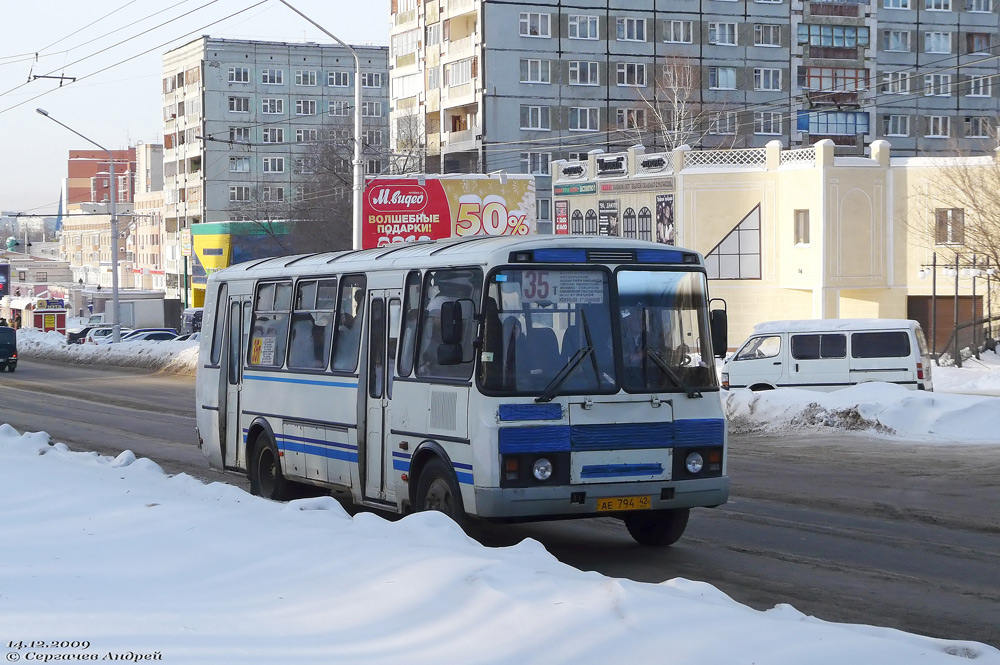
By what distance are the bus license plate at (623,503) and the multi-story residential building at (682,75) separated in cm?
6285

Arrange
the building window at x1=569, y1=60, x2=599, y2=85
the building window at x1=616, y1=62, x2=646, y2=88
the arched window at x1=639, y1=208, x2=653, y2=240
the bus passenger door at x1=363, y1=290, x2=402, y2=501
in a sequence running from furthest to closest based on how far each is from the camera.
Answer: the building window at x1=616, y1=62, x2=646, y2=88 < the building window at x1=569, y1=60, x2=599, y2=85 < the arched window at x1=639, y1=208, x2=653, y2=240 < the bus passenger door at x1=363, y1=290, x2=402, y2=501

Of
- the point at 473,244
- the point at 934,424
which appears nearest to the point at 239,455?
the point at 473,244

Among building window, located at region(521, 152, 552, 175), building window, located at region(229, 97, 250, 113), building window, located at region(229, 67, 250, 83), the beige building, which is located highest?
building window, located at region(229, 67, 250, 83)

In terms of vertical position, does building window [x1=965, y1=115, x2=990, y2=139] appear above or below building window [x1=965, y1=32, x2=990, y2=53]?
below

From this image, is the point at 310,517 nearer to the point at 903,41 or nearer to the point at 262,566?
the point at 262,566

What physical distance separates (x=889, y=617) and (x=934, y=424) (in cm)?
1305

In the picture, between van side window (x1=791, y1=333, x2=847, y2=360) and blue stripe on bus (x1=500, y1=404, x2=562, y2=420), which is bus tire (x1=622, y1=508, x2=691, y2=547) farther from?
van side window (x1=791, y1=333, x2=847, y2=360)

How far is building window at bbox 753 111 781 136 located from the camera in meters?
83.9

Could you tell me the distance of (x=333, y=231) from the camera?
86.6 m

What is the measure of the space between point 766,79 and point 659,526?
78.0m

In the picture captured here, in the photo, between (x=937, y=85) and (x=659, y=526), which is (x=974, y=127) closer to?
(x=937, y=85)

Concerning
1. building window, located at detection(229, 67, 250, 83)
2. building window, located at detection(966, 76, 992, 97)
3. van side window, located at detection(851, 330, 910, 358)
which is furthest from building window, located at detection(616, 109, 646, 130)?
van side window, located at detection(851, 330, 910, 358)

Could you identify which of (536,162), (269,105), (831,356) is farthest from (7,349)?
(269,105)

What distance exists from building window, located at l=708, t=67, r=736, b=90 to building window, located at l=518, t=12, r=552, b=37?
11678 mm
